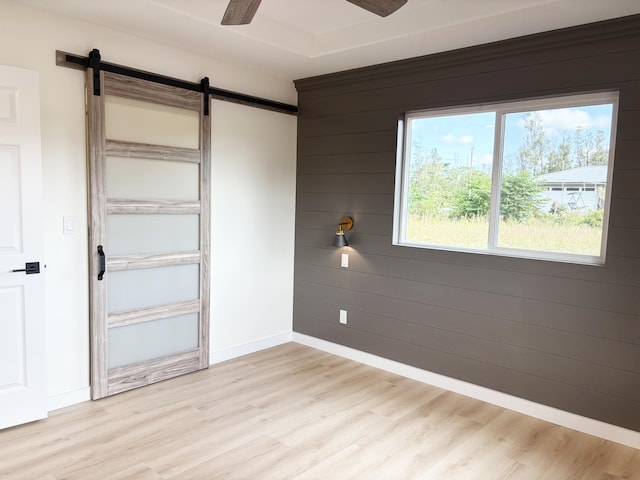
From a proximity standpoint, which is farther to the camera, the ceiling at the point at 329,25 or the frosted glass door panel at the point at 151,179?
the frosted glass door panel at the point at 151,179

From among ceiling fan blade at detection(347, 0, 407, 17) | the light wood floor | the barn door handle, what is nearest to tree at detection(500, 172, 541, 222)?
the light wood floor

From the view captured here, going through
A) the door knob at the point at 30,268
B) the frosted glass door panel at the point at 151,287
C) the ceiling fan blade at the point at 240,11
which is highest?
the ceiling fan blade at the point at 240,11

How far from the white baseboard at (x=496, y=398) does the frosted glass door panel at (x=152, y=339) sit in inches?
49.8

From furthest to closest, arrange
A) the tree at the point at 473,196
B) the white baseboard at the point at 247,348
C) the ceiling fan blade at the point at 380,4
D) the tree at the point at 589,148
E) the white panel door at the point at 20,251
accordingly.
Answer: the white baseboard at the point at 247,348 < the tree at the point at 473,196 < the tree at the point at 589,148 < the white panel door at the point at 20,251 < the ceiling fan blade at the point at 380,4

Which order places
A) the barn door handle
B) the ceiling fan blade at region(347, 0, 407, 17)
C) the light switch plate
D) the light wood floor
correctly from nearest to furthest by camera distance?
the ceiling fan blade at region(347, 0, 407, 17), the light wood floor, the light switch plate, the barn door handle

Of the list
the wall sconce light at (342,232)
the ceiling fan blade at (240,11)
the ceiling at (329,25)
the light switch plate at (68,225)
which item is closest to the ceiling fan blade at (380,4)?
the ceiling fan blade at (240,11)

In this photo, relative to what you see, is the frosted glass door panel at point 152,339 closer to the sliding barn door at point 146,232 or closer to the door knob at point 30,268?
the sliding barn door at point 146,232

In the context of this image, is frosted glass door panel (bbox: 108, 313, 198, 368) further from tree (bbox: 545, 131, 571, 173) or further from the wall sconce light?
tree (bbox: 545, 131, 571, 173)

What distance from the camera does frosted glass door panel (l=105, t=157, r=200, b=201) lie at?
3.27 meters

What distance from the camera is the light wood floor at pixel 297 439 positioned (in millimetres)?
2521

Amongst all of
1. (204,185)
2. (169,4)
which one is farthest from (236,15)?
(204,185)

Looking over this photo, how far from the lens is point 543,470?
259cm

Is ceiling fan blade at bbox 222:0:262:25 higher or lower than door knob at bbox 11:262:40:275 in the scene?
higher

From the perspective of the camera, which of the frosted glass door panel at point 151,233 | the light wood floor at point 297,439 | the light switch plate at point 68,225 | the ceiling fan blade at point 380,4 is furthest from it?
the frosted glass door panel at point 151,233
